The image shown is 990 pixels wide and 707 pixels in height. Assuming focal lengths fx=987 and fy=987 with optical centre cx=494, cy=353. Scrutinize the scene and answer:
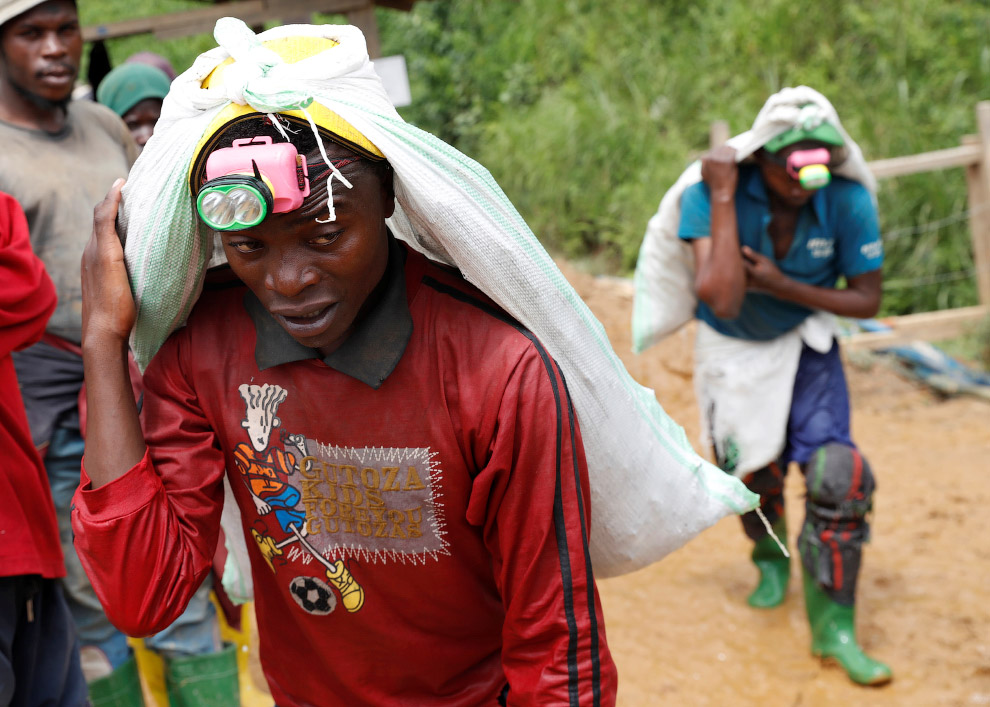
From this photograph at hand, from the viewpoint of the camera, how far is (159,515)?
1502mm

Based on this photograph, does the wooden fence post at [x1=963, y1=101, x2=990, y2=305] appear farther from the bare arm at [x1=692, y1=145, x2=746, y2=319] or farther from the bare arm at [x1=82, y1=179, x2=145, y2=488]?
the bare arm at [x1=82, y1=179, x2=145, y2=488]

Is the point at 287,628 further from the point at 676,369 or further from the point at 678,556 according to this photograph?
the point at 676,369

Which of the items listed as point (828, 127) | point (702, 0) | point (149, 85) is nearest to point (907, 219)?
point (702, 0)

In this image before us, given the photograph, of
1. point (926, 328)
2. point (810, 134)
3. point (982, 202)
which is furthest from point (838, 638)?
point (982, 202)

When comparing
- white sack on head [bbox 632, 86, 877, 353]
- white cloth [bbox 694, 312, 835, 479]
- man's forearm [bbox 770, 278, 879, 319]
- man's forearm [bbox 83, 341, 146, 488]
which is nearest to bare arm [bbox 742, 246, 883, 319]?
man's forearm [bbox 770, 278, 879, 319]

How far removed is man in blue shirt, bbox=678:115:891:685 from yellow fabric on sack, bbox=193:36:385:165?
2044 mm

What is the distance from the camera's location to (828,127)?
3164 millimetres

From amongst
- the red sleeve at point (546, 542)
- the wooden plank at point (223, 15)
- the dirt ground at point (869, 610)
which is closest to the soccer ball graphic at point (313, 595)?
the red sleeve at point (546, 542)

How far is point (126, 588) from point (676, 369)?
534 cm

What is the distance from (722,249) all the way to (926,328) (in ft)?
13.3

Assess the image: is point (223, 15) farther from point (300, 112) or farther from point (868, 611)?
point (300, 112)

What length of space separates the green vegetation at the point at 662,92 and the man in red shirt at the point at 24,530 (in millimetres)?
5827

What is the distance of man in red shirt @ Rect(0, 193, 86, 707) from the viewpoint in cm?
188

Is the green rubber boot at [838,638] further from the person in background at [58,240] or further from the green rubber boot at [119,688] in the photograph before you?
the green rubber boot at [119,688]
